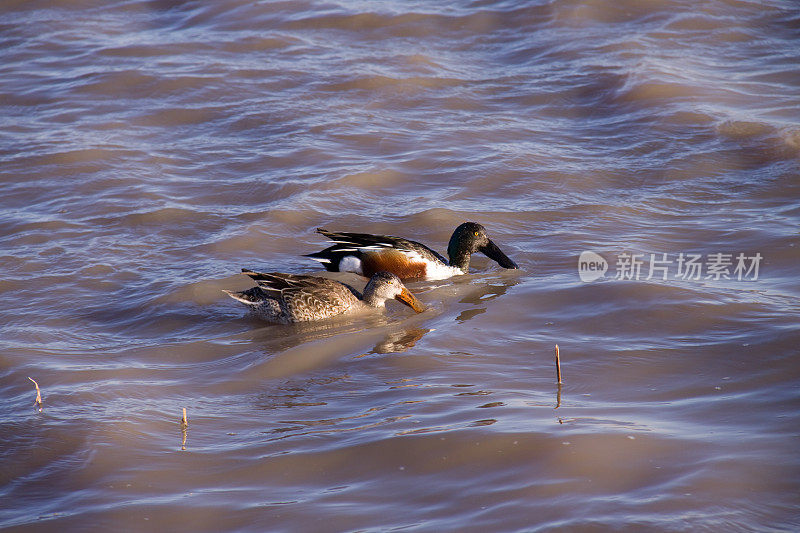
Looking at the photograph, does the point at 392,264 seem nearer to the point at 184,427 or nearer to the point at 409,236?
the point at 409,236

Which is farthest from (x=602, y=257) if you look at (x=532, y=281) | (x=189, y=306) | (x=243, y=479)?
(x=243, y=479)

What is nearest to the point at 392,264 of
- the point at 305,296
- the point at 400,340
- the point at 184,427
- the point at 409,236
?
the point at 409,236

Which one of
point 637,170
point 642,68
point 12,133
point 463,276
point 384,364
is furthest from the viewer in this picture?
point 642,68

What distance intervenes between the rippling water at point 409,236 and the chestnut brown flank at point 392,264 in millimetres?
445

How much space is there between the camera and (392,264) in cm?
864

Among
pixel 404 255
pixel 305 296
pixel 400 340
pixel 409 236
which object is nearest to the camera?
pixel 400 340

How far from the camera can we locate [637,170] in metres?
10.7

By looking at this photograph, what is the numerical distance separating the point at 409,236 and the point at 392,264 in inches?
42.1

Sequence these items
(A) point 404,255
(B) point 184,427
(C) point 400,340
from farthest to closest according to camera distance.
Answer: (A) point 404,255
(C) point 400,340
(B) point 184,427

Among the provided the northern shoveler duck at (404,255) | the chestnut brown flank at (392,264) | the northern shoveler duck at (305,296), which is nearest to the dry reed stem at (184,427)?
the northern shoveler duck at (305,296)

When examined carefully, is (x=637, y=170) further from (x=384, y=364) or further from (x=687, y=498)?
(x=687, y=498)

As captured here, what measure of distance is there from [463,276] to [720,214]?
2668mm

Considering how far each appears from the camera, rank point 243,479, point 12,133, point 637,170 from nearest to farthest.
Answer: point 243,479 → point 637,170 → point 12,133

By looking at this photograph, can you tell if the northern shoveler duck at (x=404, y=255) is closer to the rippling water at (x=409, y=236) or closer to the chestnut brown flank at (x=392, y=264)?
the chestnut brown flank at (x=392, y=264)
